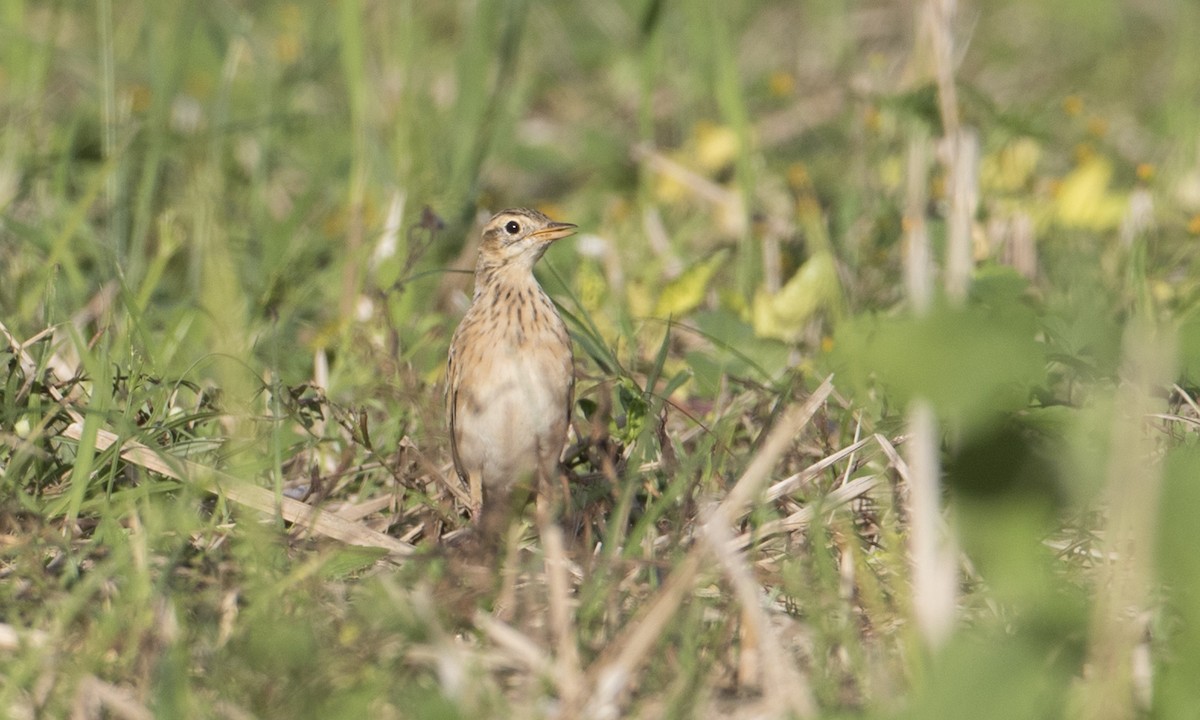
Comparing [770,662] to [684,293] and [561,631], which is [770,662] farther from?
[684,293]

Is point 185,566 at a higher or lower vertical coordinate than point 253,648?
lower

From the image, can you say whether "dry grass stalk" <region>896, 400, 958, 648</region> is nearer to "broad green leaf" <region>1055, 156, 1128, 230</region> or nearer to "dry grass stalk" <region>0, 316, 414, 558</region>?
"dry grass stalk" <region>0, 316, 414, 558</region>

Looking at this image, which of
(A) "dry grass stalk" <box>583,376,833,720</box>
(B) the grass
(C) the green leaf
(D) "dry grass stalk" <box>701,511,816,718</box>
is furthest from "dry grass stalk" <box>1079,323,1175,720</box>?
(A) "dry grass stalk" <box>583,376,833,720</box>

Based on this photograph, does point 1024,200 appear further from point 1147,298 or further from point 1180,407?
point 1180,407

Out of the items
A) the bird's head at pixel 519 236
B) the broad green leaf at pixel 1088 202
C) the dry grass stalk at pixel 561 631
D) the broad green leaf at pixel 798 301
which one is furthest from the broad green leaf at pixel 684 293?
the dry grass stalk at pixel 561 631

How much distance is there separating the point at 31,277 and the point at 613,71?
16.0 ft

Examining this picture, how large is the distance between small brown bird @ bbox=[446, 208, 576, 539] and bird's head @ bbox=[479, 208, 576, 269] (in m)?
0.07

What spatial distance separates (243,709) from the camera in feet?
11.1

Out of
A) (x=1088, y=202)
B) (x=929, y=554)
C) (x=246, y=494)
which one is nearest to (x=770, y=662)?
(x=929, y=554)

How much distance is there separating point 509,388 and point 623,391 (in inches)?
14.5

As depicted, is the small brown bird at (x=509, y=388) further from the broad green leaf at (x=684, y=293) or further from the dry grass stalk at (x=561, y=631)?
the dry grass stalk at (x=561, y=631)

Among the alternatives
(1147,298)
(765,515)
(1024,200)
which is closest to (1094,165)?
(1024,200)

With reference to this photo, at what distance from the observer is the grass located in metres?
3.23

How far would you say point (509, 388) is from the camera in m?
5.04
